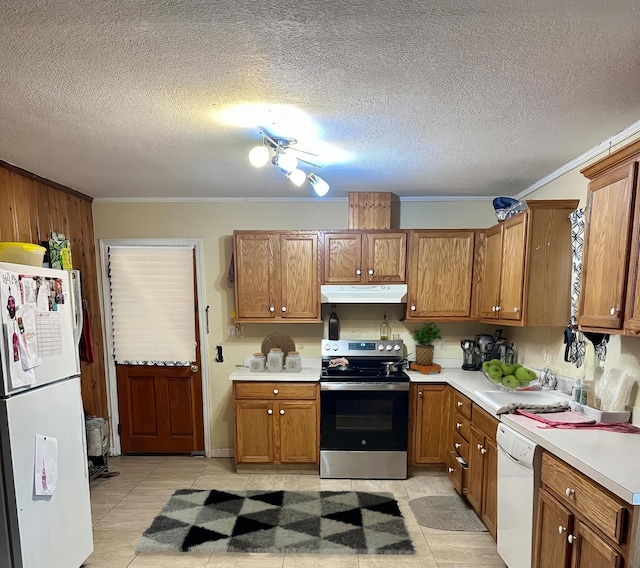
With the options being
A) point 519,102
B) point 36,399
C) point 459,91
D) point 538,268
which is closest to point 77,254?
point 36,399

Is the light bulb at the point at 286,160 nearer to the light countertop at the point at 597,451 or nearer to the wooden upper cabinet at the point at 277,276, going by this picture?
the wooden upper cabinet at the point at 277,276

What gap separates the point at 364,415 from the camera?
2893 millimetres

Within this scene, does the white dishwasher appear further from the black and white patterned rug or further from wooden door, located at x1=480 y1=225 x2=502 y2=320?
wooden door, located at x1=480 y1=225 x2=502 y2=320

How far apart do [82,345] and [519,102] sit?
3403 mm

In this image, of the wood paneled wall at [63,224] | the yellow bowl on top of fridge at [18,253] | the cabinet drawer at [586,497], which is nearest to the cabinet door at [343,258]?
the cabinet drawer at [586,497]

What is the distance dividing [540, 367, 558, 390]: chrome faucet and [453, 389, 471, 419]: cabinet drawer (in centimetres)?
55

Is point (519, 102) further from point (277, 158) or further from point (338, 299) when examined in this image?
point (338, 299)

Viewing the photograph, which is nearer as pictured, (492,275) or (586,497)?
(586,497)

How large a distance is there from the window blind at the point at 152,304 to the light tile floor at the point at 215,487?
3.31 ft

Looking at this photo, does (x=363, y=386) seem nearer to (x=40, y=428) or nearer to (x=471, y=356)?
(x=471, y=356)

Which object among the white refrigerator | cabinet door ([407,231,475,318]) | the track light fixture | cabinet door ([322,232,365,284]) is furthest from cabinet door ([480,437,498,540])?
the white refrigerator

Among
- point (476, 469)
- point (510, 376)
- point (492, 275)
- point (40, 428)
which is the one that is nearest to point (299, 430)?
point (476, 469)

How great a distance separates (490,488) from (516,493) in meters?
0.43

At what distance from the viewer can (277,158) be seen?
182 centimetres
